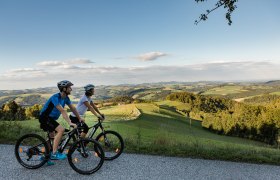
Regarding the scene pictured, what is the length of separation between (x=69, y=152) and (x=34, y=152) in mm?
983

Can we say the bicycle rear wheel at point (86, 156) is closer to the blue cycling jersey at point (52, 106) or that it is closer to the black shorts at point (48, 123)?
the black shorts at point (48, 123)

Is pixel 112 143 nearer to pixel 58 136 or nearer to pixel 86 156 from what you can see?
pixel 86 156

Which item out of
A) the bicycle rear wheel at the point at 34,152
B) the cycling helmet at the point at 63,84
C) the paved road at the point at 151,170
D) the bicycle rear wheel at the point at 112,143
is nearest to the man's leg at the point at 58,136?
the bicycle rear wheel at the point at 34,152

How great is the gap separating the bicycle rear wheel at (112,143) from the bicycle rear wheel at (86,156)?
1.11 m

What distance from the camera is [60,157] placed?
7074 mm

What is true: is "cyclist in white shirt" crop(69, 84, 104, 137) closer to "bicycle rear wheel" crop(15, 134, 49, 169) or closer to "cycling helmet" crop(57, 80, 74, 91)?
"cycling helmet" crop(57, 80, 74, 91)

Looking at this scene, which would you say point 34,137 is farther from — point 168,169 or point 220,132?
point 220,132

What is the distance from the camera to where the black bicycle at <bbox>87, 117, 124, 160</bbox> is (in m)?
8.19

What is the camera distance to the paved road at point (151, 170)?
664cm

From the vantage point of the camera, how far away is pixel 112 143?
845cm

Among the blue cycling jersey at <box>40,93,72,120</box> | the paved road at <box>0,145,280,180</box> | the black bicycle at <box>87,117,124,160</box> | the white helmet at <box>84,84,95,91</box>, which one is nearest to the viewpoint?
the paved road at <box>0,145,280,180</box>

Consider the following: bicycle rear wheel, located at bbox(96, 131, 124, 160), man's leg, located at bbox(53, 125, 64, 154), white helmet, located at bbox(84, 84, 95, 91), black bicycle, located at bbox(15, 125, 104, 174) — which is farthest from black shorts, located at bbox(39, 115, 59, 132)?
bicycle rear wheel, located at bbox(96, 131, 124, 160)

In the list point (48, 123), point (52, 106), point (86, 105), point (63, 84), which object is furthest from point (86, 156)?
point (63, 84)

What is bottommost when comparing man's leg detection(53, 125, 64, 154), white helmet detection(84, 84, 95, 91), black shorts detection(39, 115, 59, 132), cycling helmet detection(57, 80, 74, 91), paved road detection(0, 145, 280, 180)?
paved road detection(0, 145, 280, 180)
